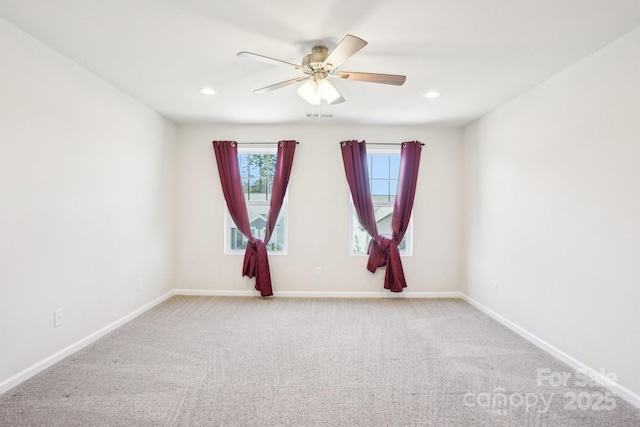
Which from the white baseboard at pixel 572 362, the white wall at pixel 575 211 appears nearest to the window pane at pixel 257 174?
the white wall at pixel 575 211

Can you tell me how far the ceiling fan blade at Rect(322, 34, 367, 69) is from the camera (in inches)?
69.1

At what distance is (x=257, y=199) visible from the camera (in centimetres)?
456

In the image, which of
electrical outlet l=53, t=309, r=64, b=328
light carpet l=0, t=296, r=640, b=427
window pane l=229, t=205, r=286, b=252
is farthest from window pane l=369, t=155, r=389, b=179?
electrical outlet l=53, t=309, r=64, b=328

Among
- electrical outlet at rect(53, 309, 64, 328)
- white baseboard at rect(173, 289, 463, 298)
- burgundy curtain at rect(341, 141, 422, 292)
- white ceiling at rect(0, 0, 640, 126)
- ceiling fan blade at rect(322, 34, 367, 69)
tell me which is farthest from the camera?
white baseboard at rect(173, 289, 463, 298)

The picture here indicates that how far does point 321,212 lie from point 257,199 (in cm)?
95

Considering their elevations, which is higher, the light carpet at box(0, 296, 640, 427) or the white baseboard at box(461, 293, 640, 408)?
the white baseboard at box(461, 293, 640, 408)

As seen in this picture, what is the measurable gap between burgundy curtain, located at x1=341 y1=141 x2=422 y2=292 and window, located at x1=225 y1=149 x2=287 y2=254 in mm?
1081

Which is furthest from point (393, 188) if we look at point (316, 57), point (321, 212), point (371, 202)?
point (316, 57)

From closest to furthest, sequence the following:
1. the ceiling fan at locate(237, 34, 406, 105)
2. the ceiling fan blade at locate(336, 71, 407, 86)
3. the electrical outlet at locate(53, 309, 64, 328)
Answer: the ceiling fan at locate(237, 34, 406, 105) → the ceiling fan blade at locate(336, 71, 407, 86) → the electrical outlet at locate(53, 309, 64, 328)

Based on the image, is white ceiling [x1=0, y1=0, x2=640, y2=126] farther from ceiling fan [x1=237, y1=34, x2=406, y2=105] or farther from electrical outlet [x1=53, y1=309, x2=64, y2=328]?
electrical outlet [x1=53, y1=309, x2=64, y2=328]

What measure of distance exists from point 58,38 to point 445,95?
3264mm

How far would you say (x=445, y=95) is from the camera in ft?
10.5

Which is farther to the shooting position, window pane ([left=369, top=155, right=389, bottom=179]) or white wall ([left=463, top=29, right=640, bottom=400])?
window pane ([left=369, top=155, right=389, bottom=179])

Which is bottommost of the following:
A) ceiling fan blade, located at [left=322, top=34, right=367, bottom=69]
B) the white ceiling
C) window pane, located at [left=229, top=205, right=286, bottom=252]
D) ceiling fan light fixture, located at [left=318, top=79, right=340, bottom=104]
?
window pane, located at [left=229, top=205, right=286, bottom=252]
